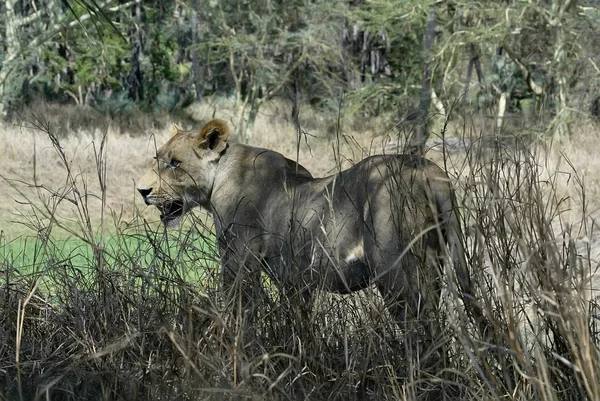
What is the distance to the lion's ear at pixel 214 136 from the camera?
19.3 ft

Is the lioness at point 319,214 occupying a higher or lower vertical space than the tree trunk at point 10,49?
higher

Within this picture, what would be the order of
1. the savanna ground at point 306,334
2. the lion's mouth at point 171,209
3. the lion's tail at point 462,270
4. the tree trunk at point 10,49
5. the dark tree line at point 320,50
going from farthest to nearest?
1. the tree trunk at point 10,49
2. the dark tree line at point 320,50
3. the lion's mouth at point 171,209
4. the lion's tail at point 462,270
5. the savanna ground at point 306,334

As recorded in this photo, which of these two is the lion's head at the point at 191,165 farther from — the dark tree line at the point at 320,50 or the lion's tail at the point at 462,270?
the dark tree line at the point at 320,50

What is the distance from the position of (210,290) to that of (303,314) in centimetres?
52

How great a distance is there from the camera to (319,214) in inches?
202

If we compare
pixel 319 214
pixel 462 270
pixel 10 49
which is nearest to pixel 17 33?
pixel 10 49

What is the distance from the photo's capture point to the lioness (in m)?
4.29

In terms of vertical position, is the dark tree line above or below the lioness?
below

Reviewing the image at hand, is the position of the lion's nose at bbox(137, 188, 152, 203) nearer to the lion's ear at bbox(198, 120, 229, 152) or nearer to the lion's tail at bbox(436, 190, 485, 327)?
the lion's ear at bbox(198, 120, 229, 152)

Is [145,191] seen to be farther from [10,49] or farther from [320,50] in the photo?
[10,49]

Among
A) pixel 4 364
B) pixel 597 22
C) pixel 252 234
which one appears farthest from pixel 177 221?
pixel 597 22

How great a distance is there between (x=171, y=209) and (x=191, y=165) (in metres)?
0.27

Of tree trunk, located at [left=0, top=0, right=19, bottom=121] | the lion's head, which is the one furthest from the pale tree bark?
the lion's head

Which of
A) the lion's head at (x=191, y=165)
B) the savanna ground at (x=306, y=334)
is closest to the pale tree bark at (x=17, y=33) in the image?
the lion's head at (x=191, y=165)
